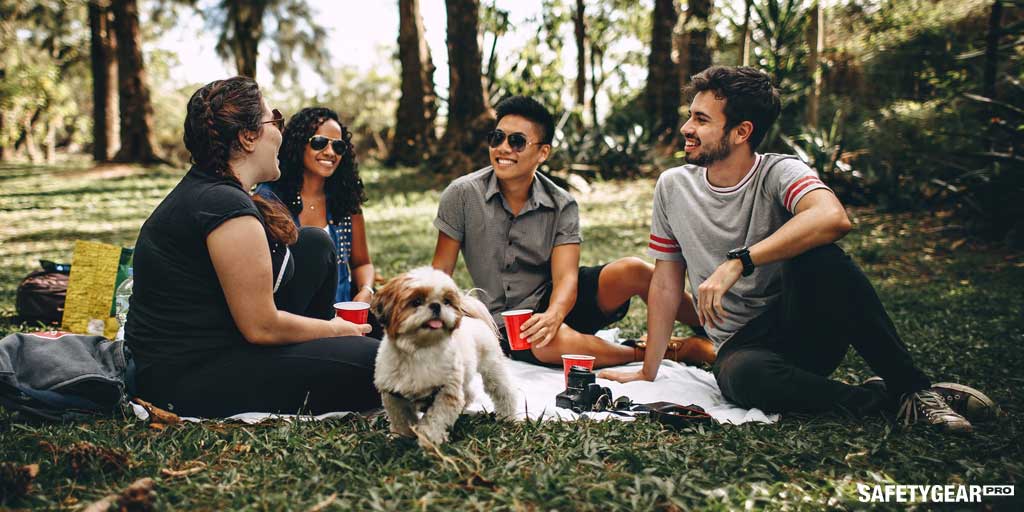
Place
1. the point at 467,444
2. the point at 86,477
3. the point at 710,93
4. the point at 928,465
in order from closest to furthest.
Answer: the point at 86,477, the point at 928,465, the point at 467,444, the point at 710,93

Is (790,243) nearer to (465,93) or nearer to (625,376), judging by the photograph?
(625,376)

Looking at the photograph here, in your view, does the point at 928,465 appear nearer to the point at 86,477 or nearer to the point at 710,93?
the point at 710,93

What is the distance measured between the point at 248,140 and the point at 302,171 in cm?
148

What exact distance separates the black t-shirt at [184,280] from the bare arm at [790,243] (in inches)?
78.6

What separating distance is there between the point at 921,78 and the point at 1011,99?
4.48 metres

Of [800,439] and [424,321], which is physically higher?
[424,321]

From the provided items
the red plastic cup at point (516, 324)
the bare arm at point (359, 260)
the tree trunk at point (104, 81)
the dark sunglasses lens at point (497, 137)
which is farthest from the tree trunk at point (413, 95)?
the red plastic cup at point (516, 324)

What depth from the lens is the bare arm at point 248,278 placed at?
2707 millimetres

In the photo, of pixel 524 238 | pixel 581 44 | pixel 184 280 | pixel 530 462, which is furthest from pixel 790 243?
pixel 581 44

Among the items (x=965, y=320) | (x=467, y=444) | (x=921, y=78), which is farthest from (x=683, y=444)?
(x=921, y=78)

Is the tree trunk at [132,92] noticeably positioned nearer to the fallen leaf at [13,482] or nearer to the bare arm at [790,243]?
the fallen leaf at [13,482]

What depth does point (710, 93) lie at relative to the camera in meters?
3.52

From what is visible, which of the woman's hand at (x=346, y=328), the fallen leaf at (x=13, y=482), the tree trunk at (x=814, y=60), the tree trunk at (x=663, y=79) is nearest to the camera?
the fallen leaf at (x=13, y=482)

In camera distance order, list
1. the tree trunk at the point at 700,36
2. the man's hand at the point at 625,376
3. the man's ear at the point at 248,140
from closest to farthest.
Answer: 1. the man's ear at the point at 248,140
2. the man's hand at the point at 625,376
3. the tree trunk at the point at 700,36
